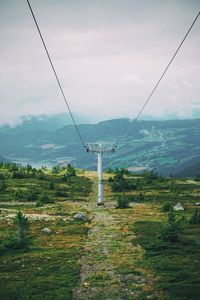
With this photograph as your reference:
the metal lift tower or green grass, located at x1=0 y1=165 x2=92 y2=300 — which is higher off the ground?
the metal lift tower

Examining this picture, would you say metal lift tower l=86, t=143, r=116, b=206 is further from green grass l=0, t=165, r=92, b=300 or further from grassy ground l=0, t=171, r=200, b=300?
green grass l=0, t=165, r=92, b=300

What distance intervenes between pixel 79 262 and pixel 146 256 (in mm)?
5032

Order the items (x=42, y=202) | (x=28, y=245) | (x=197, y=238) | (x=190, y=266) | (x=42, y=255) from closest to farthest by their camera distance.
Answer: (x=190, y=266)
(x=42, y=255)
(x=28, y=245)
(x=197, y=238)
(x=42, y=202)

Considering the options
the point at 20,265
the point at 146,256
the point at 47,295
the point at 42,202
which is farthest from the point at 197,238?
the point at 42,202

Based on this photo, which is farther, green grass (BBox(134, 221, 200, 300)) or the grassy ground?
the grassy ground

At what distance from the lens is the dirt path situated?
71.7ft

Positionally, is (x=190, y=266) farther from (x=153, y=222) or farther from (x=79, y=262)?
(x=153, y=222)

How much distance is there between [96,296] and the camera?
2112 cm

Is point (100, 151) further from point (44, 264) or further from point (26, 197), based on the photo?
point (44, 264)

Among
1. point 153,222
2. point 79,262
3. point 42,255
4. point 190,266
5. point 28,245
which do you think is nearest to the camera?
point 190,266

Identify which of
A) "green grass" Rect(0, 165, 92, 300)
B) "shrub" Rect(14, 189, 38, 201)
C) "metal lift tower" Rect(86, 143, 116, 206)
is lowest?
"green grass" Rect(0, 165, 92, 300)

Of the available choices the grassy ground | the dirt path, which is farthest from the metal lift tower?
the dirt path

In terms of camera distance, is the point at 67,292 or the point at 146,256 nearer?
the point at 67,292

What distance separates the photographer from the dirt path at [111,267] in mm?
21859
